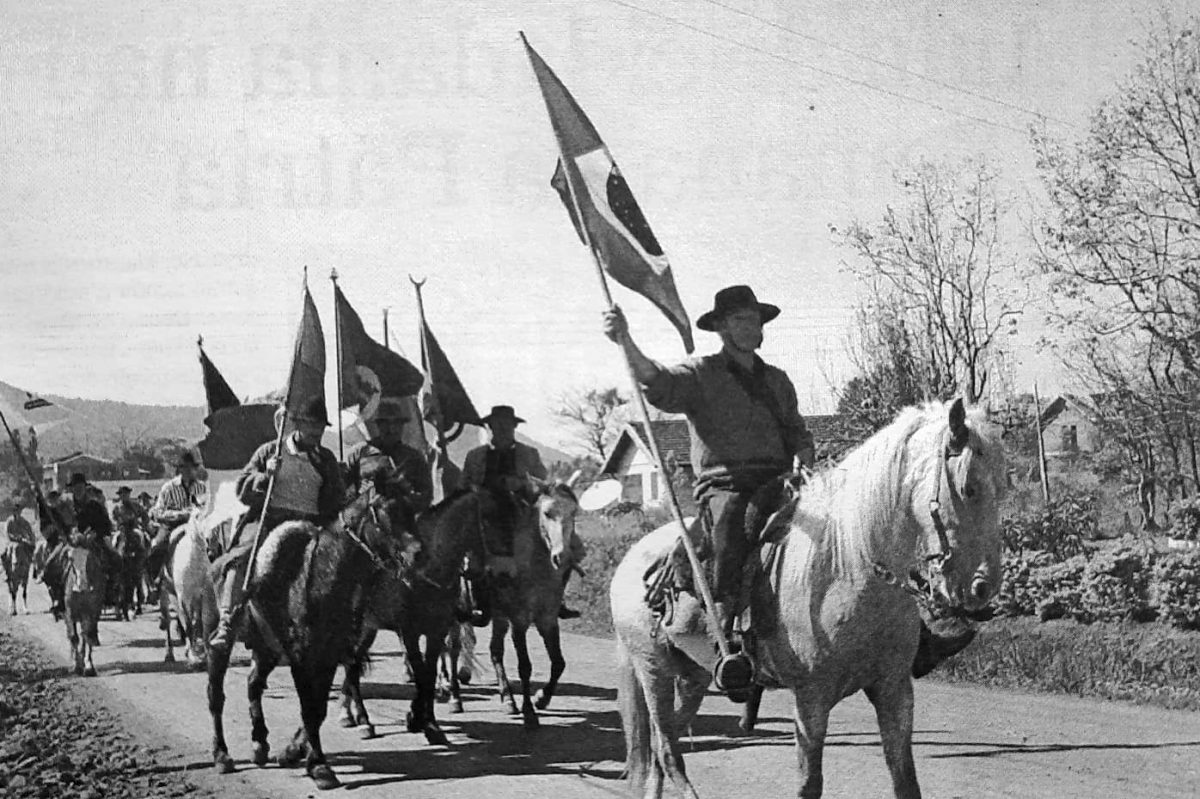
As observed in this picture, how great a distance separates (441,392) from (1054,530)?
6.94 meters

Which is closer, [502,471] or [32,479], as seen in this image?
[502,471]

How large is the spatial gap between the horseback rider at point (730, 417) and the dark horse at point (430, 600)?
4821 mm

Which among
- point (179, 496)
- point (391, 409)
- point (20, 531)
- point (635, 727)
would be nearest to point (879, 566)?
point (635, 727)

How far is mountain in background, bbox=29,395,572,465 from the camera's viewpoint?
1247cm

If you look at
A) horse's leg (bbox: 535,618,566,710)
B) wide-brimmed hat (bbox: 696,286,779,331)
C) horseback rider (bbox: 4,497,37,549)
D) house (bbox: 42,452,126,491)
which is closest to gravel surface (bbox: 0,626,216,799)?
house (bbox: 42,452,126,491)

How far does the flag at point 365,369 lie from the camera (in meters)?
12.5

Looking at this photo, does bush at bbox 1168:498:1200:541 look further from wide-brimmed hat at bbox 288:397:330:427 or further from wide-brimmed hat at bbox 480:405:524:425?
wide-brimmed hat at bbox 288:397:330:427

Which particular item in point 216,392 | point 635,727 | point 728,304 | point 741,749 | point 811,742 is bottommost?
point 741,749

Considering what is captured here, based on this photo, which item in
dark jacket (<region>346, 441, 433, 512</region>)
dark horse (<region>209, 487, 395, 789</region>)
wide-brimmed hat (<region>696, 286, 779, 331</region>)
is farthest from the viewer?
dark jacket (<region>346, 441, 433, 512</region>)

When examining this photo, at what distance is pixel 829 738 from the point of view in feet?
32.6

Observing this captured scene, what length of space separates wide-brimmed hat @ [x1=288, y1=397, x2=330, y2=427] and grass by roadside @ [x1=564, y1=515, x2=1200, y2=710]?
273 inches

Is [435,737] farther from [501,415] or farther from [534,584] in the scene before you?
[501,415]

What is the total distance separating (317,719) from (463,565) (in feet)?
8.65

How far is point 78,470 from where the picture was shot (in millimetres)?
17516
